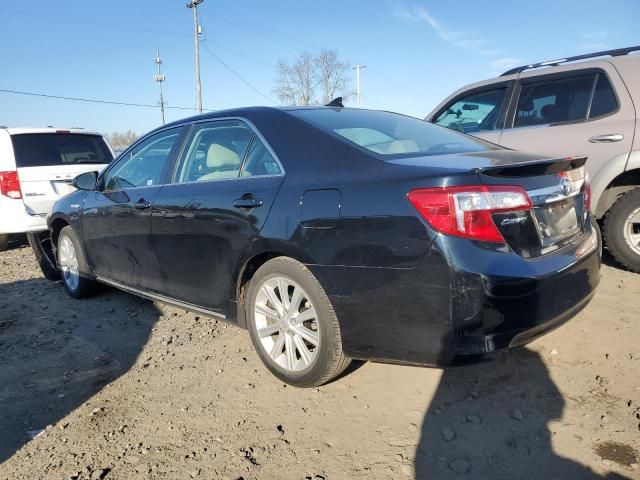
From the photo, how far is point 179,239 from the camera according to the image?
3363 mm

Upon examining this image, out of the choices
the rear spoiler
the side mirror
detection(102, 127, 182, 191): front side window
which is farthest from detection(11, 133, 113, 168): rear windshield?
the rear spoiler

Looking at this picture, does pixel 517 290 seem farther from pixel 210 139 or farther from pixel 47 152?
pixel 47 152

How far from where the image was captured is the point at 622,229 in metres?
4.37

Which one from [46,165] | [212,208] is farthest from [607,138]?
[46,165]

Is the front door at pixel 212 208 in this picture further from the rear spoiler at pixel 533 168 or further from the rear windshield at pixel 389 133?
the rear spoiler at pixel 533 168

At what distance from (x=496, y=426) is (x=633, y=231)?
2.94m

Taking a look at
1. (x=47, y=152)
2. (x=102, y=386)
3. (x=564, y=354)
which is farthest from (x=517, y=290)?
(x=47, y=152)

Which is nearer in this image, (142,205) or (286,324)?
(286,324)

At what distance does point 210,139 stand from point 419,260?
193 centimetres

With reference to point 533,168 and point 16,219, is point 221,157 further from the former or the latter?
point 16,219

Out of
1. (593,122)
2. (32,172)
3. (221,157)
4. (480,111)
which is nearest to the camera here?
(221,157)

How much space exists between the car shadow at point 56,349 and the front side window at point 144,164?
1.16 metres

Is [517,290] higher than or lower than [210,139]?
lower

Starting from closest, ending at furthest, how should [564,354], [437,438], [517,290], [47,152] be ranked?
[517,290] → [437,438] → [564,354] → [47,152]
